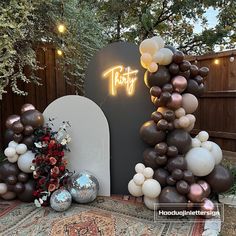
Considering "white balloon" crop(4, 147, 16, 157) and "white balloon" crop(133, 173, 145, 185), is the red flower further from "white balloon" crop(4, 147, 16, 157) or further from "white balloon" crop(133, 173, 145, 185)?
"white balloon" crop(133, 173, 145, 185)

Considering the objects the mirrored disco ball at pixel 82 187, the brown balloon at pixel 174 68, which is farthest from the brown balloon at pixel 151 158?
the brown balloon at pixel 174 68

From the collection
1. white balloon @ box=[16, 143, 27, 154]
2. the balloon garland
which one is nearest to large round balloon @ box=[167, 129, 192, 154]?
the balloon garland

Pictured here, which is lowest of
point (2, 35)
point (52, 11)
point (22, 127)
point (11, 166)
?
point (11, 166)

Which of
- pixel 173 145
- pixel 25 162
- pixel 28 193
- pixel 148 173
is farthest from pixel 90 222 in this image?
pixel 173 145

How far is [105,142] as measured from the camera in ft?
9.75

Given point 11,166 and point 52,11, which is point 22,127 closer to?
point 11,166

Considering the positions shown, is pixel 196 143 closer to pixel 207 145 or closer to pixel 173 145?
pixel 207 145

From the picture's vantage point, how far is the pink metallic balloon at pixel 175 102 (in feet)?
8.32

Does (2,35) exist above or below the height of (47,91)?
above

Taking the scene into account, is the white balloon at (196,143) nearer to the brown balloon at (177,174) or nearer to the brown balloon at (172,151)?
the brown balloon at (172,151)

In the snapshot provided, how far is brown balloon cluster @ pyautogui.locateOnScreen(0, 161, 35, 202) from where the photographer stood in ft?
9.19

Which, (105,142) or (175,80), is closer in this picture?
(175,80)

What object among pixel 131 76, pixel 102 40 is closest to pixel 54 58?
pixel 102 40

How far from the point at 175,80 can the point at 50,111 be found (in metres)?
1.48
